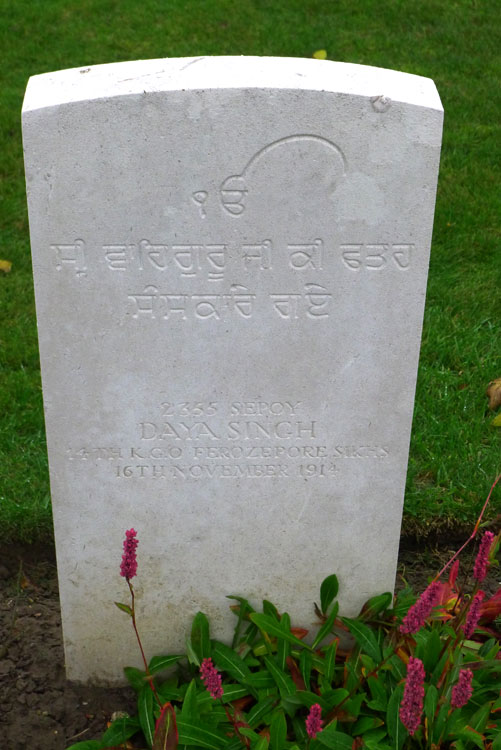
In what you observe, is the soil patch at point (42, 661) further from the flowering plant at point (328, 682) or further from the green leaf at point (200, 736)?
the green leaf at point (200, 736)

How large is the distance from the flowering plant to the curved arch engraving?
3.83 feet

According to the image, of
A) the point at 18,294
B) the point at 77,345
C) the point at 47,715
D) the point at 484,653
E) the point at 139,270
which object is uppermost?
the point at 139,270

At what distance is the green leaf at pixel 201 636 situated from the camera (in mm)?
2865

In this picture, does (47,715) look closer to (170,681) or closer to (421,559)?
(170,681)

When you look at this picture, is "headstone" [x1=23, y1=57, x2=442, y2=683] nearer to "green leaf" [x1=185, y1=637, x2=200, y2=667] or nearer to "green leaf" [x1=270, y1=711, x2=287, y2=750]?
"green leaf" [x1=185, y1=637, x2=200, y2=667]

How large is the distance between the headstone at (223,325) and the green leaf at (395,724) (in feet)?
1.49

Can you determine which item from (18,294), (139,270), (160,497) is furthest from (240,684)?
(18,294)

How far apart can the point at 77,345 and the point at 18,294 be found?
2.40m

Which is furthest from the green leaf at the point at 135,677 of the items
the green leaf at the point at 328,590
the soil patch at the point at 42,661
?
the green leaf at the point at 328,590

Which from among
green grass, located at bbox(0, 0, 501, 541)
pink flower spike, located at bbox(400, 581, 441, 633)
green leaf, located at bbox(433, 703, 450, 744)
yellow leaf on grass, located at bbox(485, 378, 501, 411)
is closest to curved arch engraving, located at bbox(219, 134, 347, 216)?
pink flower spike, located at bbox(400, 581, 441, 633)

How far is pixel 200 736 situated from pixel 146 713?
0.81 ft

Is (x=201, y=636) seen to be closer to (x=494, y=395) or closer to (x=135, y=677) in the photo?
(x=135, y=677)

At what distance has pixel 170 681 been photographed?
2.87 m

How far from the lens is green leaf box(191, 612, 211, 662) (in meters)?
2.87
